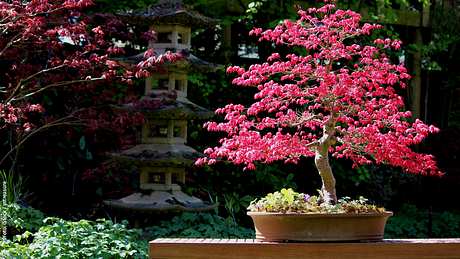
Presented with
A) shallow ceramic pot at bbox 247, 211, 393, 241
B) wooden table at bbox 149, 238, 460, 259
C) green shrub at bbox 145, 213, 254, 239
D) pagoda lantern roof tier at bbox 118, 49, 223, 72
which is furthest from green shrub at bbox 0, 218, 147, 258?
pagoda lantern roof tier at bbox 118, 49, 223, 72

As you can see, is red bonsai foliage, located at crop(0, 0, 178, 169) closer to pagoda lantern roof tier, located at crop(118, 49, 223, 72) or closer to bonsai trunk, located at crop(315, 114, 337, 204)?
pagoda lantern roof tier, located at crop(118, 49, 223, 72)

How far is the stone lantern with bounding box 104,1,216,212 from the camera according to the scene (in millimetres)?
6332

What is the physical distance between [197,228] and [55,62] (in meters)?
1.84

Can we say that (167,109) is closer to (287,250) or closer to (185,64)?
(185,64)

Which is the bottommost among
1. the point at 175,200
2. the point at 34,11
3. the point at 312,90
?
the point at 175,200

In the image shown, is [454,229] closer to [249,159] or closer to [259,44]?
[259,44]

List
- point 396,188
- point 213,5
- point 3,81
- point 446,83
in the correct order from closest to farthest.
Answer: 1. point 3,81
2. point 213,5
3. point 396,188
4. point 446,83

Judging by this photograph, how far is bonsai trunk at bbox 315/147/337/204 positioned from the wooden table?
437 millimetres

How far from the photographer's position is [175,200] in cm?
641

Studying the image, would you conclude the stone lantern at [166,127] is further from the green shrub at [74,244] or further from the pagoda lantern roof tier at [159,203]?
the green shrub at [74,244]

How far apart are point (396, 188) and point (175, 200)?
13.7 feet

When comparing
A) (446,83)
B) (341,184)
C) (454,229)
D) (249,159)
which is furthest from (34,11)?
(446,83)

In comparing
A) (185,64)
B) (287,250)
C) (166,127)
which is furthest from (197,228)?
(287,250)

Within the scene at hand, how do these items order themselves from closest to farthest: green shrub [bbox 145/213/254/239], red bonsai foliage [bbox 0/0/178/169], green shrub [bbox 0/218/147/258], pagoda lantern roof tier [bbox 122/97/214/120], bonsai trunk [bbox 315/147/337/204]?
bonsai trunk [bbox 315/147/337/204]
green shrub [bbox 0/218/147/258]
red bonsai foliage [bbox 0/0/178/169]
green shrub [bbox 145/213/254/239]
pagoda lantern roof tier [bbox 122/97/214/120]
